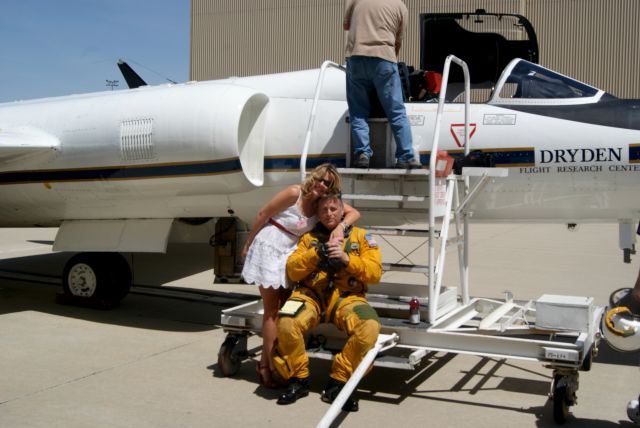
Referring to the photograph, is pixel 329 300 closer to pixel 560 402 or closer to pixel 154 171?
pixel 560 402

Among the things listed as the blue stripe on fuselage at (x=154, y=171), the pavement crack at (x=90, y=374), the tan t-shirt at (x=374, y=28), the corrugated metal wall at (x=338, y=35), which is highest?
the corrugated metal wall at (x=338, y=35)

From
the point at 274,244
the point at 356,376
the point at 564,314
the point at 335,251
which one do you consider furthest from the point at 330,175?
the point at 564,314

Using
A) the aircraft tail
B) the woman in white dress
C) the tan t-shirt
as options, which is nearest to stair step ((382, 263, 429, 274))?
the woman in white dress

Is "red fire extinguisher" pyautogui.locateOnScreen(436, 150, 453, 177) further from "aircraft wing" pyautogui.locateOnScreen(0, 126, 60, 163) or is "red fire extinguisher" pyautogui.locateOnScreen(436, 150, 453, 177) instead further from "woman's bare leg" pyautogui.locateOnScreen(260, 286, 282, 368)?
"aircraft wing" pyautogui.locateOnScreen(0, 126, 60, 163)

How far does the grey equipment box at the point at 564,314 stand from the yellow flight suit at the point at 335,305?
3.58ft

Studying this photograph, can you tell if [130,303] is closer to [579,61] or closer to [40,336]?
[40,336]

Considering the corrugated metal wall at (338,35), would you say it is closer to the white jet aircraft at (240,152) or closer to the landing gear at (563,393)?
the white jet aircraft at (240,152)

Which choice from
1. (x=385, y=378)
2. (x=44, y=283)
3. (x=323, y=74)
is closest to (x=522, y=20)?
(x=323, y=74)

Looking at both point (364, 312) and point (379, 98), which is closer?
point (364, 312)

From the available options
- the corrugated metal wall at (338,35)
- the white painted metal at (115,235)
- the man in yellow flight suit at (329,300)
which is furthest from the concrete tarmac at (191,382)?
the corrugated metal wall at (338,35)

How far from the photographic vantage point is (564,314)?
4.75 m

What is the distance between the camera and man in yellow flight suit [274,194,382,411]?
4602 mm

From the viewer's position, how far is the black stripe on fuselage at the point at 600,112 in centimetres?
584

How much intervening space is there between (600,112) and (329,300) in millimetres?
2833
